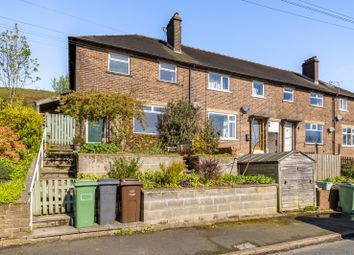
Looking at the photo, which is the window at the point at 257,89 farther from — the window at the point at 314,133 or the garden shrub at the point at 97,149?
the garden shrub at the point at 97,149

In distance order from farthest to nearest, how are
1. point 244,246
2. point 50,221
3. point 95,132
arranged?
1. point 95,132
2. point 50,221
3. point 244,246

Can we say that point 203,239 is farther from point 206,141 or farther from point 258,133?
point 258,133

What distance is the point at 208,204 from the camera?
32.2ft

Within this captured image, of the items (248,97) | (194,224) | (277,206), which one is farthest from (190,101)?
(194,224)

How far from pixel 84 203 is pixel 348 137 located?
24.6 meters

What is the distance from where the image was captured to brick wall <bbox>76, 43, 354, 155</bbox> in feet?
52.4

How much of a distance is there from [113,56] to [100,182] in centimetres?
957

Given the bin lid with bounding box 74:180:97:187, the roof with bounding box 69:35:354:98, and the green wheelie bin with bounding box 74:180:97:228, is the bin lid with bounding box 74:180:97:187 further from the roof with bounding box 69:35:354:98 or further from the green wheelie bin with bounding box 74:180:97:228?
the roof with bounding box 69:35:354:98

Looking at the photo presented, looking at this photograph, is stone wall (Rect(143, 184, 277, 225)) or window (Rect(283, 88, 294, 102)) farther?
window (Rect(283, 88, 294, 102))

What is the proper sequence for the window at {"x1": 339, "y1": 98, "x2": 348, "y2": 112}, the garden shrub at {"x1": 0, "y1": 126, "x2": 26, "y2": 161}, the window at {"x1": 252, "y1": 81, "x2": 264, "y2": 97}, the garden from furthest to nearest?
the window at {"x1": 339, "y1": 98, "x2": 348, "y2": 112}
the window at {"x1": 252, "y1": 81, "x2": 264, "y2": 97}
the garden shrub at {"x1": 0, "y1": 126, "x2": 26, "y2": 161}
the garden

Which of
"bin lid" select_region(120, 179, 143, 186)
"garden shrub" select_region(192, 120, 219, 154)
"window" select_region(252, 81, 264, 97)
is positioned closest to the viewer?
"bin lid" select_region(120, 179, 143, 186)

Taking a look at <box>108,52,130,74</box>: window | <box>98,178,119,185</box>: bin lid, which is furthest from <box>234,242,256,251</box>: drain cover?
<box>108,52,130,74</box>: window

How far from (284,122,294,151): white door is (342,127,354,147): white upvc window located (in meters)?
6.07

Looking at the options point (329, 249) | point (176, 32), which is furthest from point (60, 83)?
point (329, 249)
